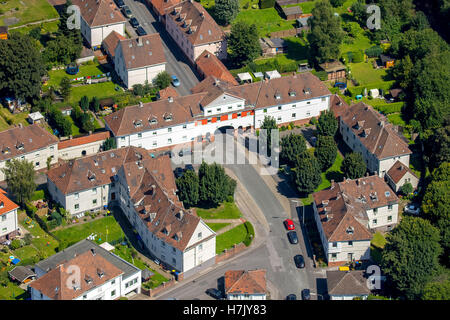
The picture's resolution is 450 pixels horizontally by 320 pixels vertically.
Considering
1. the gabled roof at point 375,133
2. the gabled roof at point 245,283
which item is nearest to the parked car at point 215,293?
the gabled roof at point 245,283

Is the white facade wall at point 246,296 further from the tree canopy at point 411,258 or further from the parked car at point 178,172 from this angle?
the parked car at point 178,172

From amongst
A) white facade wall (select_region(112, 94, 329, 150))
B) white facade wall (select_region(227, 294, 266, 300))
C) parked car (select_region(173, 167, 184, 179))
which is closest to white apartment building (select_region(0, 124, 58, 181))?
white facade wall (select_region(112, 94, 329, 150))

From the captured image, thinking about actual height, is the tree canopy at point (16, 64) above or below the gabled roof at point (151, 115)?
above

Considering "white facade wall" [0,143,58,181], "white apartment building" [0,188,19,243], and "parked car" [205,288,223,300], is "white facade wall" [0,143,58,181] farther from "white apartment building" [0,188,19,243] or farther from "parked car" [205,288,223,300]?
"parked car" [205,288,223,300]

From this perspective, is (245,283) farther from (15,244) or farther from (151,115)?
(151,115)

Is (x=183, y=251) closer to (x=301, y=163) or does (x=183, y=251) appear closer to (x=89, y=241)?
(x=89, y=241)
